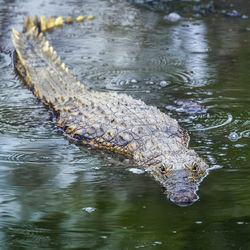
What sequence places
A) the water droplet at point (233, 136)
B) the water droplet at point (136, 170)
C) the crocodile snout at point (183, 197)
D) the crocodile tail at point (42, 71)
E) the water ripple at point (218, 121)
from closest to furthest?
the crocodile snout at point (183, 197), the water droplet at point (136, 170), the water droplet at point (233, 136), the water ripple at point (218, 121), the crocodile tail at point (42, 71)

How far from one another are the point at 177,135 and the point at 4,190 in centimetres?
164

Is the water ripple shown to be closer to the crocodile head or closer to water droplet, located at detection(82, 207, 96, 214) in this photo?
the crocodile head

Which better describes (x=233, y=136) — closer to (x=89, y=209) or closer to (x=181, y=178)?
(x=181, y=178)

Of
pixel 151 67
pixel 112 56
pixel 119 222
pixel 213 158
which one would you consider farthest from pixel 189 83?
pixel 119 222

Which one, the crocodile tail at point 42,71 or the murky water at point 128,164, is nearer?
the murky water at point 128,164

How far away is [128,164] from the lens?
440 centimetres

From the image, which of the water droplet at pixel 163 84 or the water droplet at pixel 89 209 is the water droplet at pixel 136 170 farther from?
the water droplet at pixel 163 84

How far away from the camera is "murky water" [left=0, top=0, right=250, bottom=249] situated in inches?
130

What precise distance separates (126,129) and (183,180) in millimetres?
1019

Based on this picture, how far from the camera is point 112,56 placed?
24.5 feet

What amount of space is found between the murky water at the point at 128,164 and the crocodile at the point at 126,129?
4.5 inches

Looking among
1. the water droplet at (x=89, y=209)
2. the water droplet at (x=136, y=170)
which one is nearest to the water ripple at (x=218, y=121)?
the water droplet at (x=136, y=170)

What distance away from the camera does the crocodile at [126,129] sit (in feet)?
13.0

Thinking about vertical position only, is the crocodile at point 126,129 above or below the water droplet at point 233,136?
above
